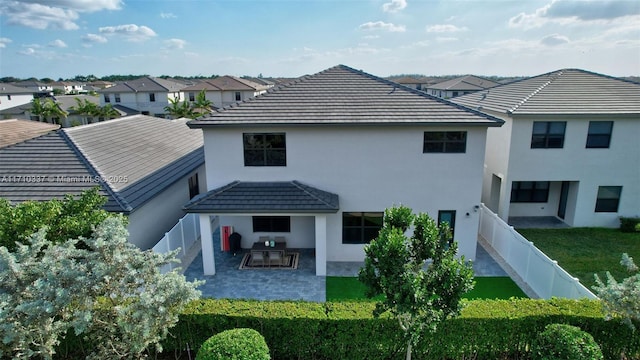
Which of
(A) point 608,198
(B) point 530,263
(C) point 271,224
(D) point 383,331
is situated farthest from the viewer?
(A) point 608,198

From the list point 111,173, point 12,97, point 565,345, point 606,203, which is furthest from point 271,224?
point 12,97

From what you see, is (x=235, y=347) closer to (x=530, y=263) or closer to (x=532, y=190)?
(x=530, y=263)

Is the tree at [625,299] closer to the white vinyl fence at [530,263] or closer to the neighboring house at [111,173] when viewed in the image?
the white vinyl fence at [530,263]

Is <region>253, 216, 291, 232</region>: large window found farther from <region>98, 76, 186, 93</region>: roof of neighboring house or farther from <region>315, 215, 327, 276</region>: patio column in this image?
<region>98, 76, 186, 93</region>: roof of neighboring house

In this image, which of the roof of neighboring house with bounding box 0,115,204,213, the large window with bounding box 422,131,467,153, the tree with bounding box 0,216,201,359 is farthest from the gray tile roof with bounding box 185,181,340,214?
the tree with bounding box 0,216,201,359

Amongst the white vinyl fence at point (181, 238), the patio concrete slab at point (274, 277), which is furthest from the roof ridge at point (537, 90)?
the white vinyl fence at point (181, 238)

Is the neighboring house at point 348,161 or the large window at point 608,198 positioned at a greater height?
the neighboring house at point 348,161

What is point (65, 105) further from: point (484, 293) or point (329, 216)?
point (484, 293)
